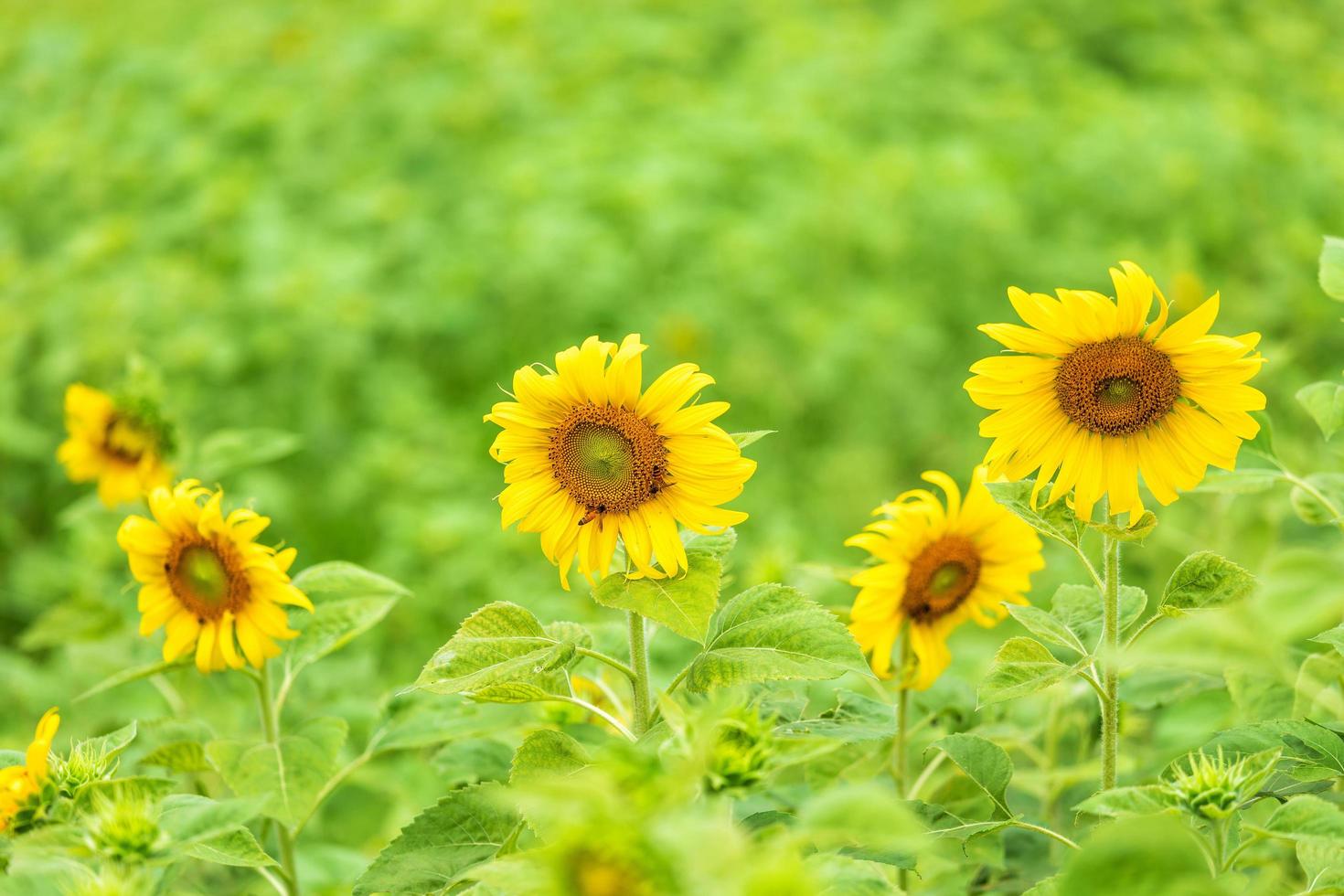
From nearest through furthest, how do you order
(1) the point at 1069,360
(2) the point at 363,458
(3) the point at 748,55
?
(1) the point at 1069,360, (2) the point at 363,458, (3) the point at 748,55

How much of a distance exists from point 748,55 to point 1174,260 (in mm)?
1978

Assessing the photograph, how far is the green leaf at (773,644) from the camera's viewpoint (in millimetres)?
1065

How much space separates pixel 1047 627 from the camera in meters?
1.14

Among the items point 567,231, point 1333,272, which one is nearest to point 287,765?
point 1333,272

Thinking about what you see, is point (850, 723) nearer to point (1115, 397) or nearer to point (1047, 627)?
point (1047, 627)

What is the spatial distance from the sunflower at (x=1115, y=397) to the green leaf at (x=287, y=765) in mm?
737

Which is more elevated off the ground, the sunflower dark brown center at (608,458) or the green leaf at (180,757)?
the sunflower dark brown center at (608,458)

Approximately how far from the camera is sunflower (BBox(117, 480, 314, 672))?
4.34ft

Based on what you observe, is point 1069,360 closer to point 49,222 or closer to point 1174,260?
point 1174,260

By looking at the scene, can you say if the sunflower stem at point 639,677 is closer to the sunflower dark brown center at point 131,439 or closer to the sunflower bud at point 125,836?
the sunflower bud at point 125,836

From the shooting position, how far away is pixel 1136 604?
119 cm

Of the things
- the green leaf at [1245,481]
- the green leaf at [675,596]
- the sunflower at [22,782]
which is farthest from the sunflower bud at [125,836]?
the green leaf at [1245,481]

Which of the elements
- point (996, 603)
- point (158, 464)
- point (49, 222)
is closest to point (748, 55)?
point (49, 222)

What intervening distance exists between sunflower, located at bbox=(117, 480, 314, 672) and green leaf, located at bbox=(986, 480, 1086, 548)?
726mm
